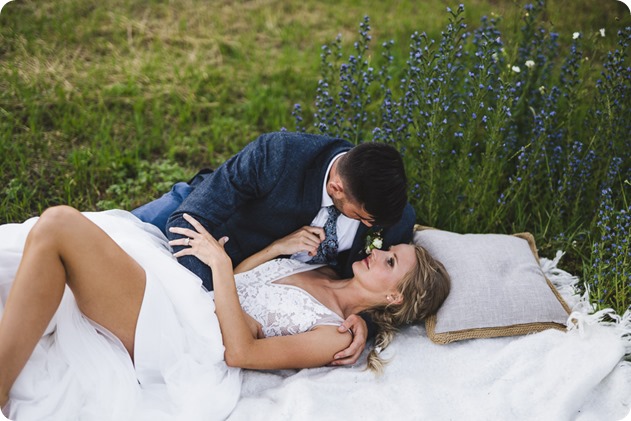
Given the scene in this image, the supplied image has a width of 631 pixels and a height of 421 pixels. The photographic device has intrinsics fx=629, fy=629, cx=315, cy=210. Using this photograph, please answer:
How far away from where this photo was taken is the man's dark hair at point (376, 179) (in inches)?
104

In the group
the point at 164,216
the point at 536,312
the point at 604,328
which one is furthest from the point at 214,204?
the point at 604,328

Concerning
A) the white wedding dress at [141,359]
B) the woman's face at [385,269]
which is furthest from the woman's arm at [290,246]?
the white wedding dress at [141,359]

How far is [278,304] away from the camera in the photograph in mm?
3031

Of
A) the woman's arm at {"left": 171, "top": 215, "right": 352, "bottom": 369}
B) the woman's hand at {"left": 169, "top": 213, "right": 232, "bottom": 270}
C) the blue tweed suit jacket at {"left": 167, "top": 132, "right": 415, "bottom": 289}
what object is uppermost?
the blue tweed suit jacket at {"left": 167, "top": 132, "right": 415, "bottom": 289}

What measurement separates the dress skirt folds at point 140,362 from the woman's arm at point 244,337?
0.21 ft

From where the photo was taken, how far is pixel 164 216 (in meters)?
3.32

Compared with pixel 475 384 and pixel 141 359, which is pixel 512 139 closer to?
pixel 475 384

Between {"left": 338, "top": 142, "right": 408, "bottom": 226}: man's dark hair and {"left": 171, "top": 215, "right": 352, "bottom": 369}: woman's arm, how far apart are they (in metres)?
0.64

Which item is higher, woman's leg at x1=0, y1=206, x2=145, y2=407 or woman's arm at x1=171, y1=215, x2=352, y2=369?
woman's leg at x1=0, y1=206, x2=145, y2=407

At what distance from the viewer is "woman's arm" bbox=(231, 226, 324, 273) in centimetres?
313

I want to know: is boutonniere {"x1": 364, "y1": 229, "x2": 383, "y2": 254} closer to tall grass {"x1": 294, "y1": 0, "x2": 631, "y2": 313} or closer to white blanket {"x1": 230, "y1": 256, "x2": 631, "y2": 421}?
white blanket {"x1": 230, "y1": 256, "x2": 631, "y2": 421}

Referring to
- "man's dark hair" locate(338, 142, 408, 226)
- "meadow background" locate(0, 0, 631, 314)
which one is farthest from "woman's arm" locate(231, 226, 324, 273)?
"meadow background" locate(0, 0, 631, 314)

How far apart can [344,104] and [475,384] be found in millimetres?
1908

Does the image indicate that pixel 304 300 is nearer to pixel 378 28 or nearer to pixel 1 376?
pixel 1 376
